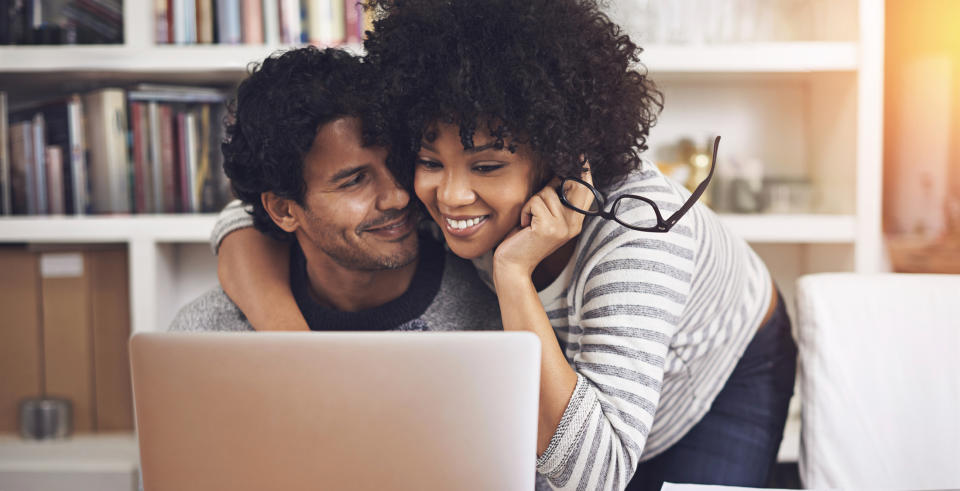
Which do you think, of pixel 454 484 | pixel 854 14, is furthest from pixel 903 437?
pixel 854 14

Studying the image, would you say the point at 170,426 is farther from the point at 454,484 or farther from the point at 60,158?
the point at 60,158

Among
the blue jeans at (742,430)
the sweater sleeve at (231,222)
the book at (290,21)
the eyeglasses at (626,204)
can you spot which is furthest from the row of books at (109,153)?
the blue jeans at (742,430)

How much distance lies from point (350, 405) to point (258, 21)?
1.35 m

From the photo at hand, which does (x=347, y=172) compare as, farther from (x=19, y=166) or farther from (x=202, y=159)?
(x=19, y=166)

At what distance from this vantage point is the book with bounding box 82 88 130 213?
1.72 metres

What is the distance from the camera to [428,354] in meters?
0.59

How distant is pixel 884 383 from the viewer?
44.7 inches

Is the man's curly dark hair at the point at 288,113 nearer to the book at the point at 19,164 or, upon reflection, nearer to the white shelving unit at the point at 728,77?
the white shelving unit at the point at 728,77

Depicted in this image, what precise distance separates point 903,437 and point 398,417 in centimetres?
92

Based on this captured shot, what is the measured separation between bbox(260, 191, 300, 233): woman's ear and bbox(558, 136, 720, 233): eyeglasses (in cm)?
49

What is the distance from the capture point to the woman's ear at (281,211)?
120 cm

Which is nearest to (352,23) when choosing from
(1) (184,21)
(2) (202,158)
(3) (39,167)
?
(1) (184,21)

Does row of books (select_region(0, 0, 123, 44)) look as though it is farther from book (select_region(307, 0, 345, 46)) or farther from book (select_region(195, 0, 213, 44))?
book (select_region(307, 0, 345, 46))

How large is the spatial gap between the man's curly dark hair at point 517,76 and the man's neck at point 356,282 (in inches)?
13.2
